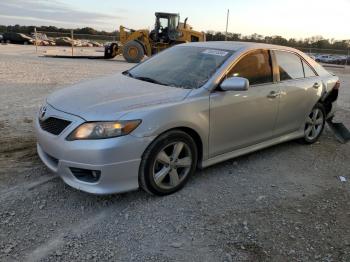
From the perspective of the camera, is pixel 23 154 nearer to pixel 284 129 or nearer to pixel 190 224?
pixel 190 224

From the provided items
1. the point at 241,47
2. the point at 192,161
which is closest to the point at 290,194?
the point at 192,161

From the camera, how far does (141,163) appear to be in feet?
12.7

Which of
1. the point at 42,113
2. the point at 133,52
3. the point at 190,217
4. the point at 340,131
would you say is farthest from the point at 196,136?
the point at 133,52

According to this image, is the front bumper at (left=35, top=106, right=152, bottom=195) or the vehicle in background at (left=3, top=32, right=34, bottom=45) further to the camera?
the vehicle in background at (left=3, top=32, right=34, bottom=45)

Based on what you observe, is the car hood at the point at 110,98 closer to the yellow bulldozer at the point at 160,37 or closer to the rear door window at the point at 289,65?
the rear door window at the point at 289,65

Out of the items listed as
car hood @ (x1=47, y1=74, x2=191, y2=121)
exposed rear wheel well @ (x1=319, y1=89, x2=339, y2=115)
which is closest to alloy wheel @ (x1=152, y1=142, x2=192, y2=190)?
car hood @ (x1=47, y1=74, x2=191, y2=121)

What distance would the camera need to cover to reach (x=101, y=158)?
142 inches

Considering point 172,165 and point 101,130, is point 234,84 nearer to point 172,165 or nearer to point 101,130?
point 172,165

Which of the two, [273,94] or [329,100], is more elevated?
[273,94]

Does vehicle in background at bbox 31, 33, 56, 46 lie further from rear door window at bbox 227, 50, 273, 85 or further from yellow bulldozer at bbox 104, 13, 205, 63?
rear door window at bbox 227, 50, 273, 85

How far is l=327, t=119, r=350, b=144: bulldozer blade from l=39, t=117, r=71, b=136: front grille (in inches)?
183

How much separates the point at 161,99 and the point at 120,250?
1532 millimetres

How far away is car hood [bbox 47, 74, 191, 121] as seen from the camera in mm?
3793

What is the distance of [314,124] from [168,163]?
3141 mm
